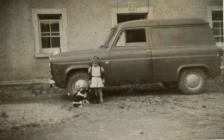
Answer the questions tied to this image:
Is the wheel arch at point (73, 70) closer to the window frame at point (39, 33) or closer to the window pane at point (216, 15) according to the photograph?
the window frame at point (39, 33)

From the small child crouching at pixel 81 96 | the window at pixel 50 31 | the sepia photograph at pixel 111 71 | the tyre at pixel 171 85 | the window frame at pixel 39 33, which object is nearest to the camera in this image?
the sepia photograph at pixel 111 71

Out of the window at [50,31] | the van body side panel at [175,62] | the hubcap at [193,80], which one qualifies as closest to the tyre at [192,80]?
the hubcap at [193,80]

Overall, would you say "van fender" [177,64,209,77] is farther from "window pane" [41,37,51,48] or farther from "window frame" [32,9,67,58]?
"window pane" [41,37,51,48]

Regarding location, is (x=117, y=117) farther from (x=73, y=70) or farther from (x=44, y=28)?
(x=44, y=28)

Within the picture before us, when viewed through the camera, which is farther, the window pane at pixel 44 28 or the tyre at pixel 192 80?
the window pane at pixel 44 28

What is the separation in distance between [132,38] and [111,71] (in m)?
0.78

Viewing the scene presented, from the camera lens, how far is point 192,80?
7.02 meters

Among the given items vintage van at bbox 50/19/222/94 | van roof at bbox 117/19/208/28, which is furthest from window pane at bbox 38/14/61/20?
van roof at bbox 117/19/208/28

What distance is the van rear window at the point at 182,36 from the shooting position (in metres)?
6.97

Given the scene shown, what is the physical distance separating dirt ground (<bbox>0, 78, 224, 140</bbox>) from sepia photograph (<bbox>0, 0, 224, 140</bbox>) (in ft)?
0.04

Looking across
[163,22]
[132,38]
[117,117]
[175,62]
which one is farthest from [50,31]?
[117,117]

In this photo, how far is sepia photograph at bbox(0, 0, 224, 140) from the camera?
4691mm

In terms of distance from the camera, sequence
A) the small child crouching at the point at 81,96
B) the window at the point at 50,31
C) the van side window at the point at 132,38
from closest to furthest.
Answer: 1. the small child crouching at the point at 81,96
2. the van side window at the point at 132,38
3. the window at the point at 50,31

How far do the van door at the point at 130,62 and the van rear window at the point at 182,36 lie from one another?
0.83ft
